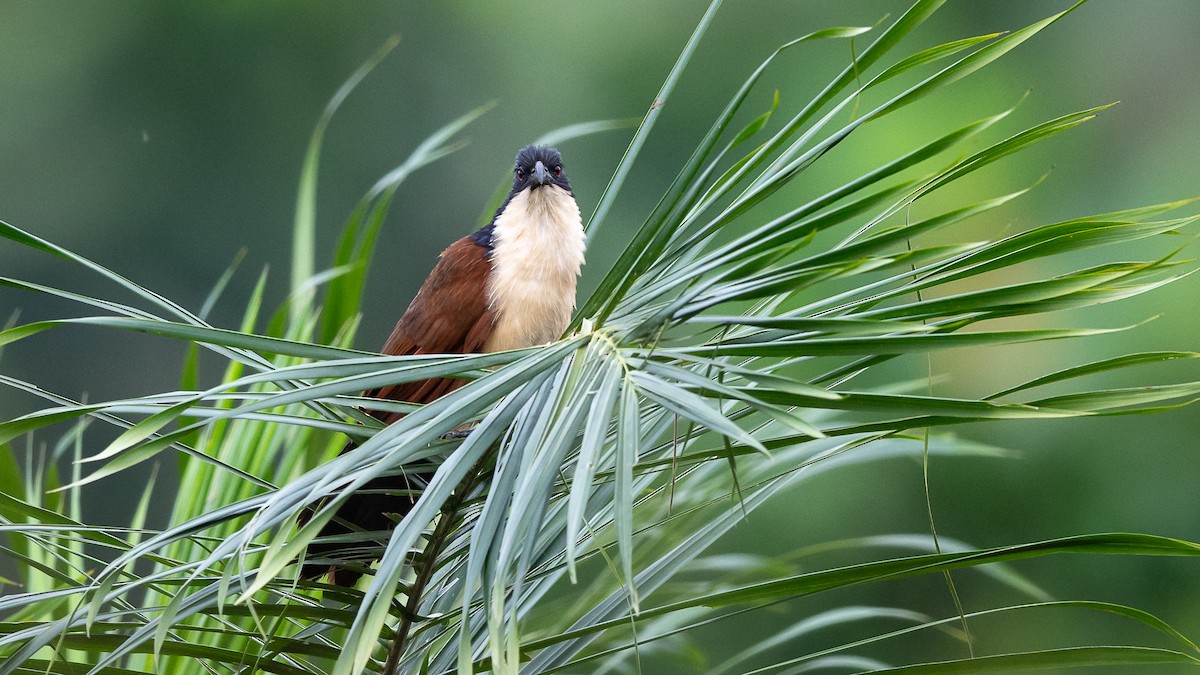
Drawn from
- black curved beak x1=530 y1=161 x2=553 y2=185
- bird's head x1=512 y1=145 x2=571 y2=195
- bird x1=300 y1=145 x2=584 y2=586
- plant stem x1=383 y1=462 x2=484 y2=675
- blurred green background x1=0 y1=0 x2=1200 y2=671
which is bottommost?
plant stem x1=383 y1=462 x2=484 y2=675

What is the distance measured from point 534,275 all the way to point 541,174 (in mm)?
193

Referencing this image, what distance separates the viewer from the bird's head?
117 centimetres

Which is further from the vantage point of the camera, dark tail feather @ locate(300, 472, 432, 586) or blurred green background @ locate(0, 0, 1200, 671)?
blurred green background @ locate(0, 0, 1200, 671)

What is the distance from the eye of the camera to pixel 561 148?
3.42 meters

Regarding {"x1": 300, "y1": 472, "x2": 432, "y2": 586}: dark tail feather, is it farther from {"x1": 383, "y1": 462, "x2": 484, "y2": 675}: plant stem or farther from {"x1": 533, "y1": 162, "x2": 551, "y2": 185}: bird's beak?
{"x1": 533, "y1": 162, "x2": 551, "y2": 185}: bird's beak

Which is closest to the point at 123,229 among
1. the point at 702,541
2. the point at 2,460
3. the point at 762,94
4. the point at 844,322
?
the point at 762,94

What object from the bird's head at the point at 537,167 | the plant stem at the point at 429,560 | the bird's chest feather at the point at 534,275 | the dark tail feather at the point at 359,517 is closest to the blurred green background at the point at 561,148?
the bird's head at the point at 537,167

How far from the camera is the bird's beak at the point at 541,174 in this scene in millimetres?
1144

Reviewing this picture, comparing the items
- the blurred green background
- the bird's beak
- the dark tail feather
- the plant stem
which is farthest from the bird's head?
the blurred green background

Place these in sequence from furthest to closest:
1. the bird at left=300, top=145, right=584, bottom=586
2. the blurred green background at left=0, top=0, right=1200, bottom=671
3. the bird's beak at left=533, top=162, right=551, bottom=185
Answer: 1. the blurred green background at left=0, top=0, right=1200, bottom=671
2. the bird's beak at left=533, top=162, right=551, bottom=185
3. the bird at left=300, top=145, right=584, bottom=586

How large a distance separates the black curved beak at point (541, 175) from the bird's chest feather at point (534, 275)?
55 millimetres

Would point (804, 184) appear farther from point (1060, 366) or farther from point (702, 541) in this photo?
point (702, 541)

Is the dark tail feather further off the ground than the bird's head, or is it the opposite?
the bird's head

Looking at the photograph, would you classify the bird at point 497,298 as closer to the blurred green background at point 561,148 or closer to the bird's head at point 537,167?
the bird's head at point 537,167
